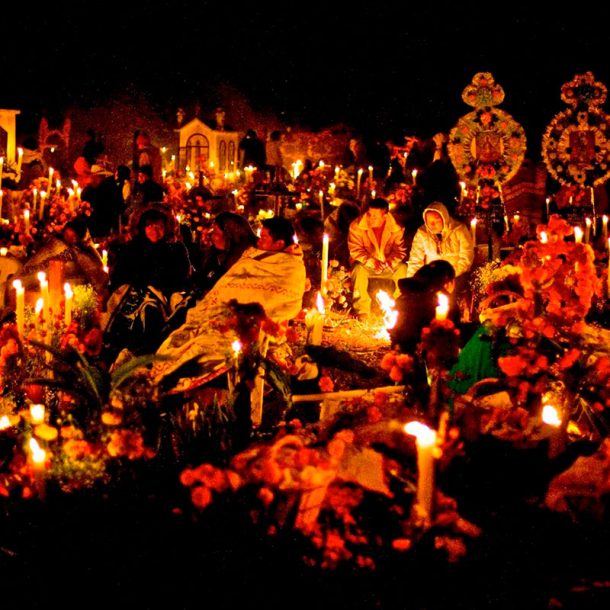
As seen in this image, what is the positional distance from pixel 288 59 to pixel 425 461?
18.1 metres

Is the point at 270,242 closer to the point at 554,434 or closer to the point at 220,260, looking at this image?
the point at 220,260

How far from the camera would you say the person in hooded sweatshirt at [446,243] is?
8.09m

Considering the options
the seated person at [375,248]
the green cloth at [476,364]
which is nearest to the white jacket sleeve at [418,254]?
the seated person at [375,248]

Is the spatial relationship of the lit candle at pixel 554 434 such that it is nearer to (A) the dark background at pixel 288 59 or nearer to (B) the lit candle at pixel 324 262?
(B) the lit candle at pixel 324 262

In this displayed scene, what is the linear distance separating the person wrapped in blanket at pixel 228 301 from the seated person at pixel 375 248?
6.38 feet

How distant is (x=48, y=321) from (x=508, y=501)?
→ 10.6ft

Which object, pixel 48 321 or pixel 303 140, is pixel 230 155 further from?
pixel 48 321

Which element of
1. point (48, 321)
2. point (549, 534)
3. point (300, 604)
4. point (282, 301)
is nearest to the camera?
point (300, 604)

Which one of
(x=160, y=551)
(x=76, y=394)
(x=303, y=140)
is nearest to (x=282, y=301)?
A: (x=76, y=394)

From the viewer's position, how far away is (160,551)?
3342mm

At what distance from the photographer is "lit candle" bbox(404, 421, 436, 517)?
2805 millimetres

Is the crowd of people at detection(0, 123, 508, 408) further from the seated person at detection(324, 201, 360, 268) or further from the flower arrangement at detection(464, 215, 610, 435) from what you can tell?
the flower arrangement at detection(464, 215, 610, 435)

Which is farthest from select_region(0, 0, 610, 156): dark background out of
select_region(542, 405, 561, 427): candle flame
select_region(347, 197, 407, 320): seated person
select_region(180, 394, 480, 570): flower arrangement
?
select_region(180, 394, 480, 570): flower arrangement

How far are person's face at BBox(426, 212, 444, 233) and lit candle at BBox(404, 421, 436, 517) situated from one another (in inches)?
206
